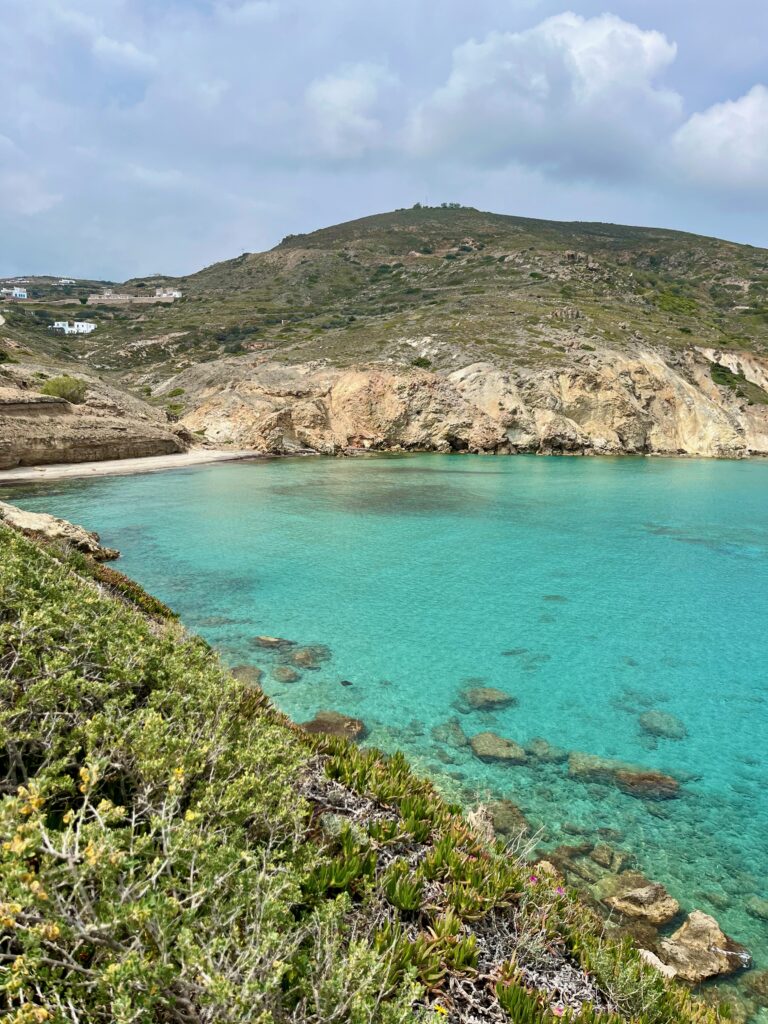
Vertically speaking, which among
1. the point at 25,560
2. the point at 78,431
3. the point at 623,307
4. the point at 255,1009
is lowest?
the point at 255,1009

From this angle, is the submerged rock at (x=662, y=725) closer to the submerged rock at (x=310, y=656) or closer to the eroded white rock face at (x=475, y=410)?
the submerged rock at (x=310, y=656)

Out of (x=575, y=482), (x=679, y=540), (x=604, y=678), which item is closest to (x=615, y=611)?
(x=604, y=678)

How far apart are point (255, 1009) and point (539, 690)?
9758 mm

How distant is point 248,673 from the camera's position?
11398 mm

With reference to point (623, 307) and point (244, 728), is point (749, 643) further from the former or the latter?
point (623, 307)

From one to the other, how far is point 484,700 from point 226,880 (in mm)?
8467

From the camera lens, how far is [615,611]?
1585 cm

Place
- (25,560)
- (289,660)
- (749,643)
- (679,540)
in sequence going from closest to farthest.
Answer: (25,560) → (289,660) → (749,643) → (679,540)

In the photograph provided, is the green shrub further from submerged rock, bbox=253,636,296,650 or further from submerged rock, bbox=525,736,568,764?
submerged rock, bbox=525,736,568,764

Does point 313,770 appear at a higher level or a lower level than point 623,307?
lower

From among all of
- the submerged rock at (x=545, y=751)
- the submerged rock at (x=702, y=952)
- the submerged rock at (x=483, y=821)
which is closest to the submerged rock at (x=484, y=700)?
the submerged rock at (x=545, y=751)

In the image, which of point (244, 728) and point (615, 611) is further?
point (615, 611)

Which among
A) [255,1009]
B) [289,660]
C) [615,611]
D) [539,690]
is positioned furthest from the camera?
[615,611]

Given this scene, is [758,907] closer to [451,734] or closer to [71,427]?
[451,734]
